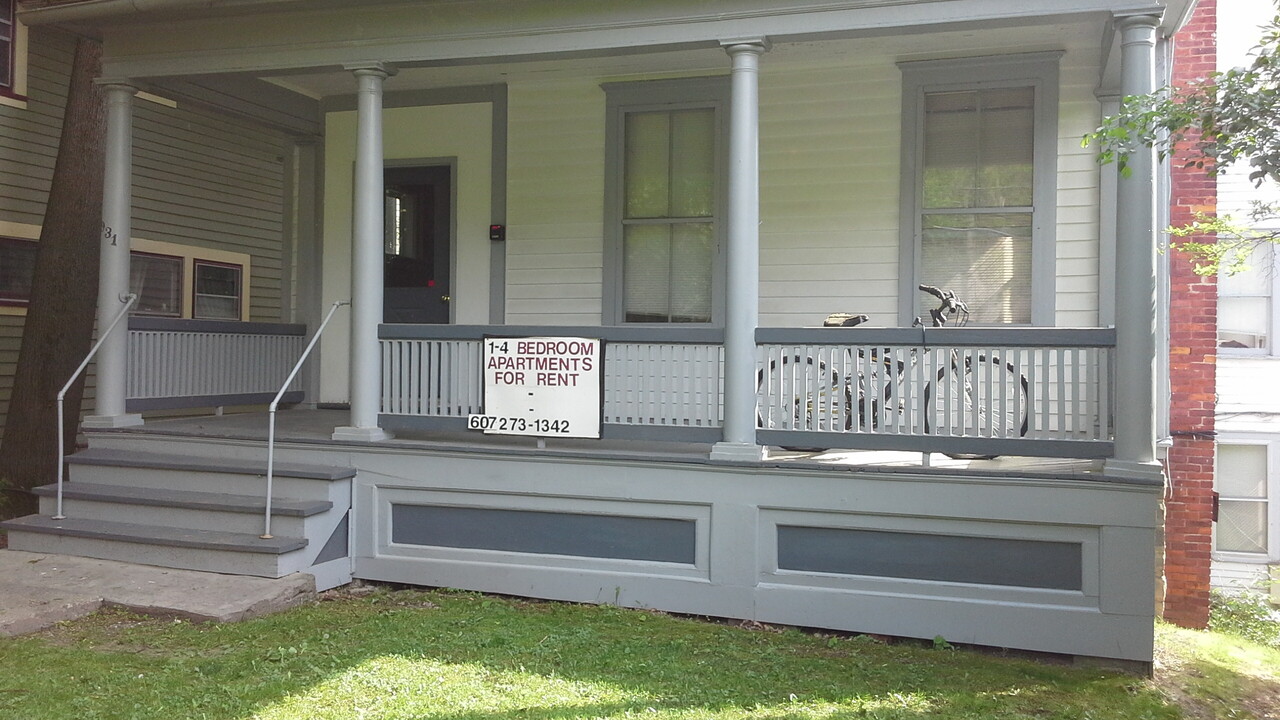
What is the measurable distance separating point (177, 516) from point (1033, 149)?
20.9 ft

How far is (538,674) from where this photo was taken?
4.79m

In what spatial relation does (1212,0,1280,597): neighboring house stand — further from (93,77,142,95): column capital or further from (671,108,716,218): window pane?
(93,77,142,95): column capital

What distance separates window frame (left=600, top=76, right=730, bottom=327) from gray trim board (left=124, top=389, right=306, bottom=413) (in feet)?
8.80

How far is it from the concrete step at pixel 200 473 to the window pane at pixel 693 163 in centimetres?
328

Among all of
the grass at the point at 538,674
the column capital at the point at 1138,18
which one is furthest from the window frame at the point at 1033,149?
the grass at the point at 538,674

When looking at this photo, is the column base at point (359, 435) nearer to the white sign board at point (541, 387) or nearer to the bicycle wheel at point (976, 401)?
the white sign board at point (541, 387)

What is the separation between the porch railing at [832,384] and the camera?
5.42 m

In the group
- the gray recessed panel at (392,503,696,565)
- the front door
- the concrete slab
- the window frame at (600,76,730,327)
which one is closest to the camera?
the concrete slab

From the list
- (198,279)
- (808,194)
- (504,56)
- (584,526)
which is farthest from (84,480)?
(808,194)

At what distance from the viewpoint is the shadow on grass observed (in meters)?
4.33

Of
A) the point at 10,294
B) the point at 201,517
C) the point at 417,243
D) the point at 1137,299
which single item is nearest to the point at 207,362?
the point at 10,294

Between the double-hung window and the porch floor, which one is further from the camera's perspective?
the double-hung window

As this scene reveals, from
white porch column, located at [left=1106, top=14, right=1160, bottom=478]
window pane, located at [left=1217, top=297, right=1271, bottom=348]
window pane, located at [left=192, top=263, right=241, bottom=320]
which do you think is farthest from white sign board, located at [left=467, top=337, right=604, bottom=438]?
window pane, located at [left=1217, top=297, right=1271, bottom=348]

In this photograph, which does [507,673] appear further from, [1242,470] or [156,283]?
[1242,470]
